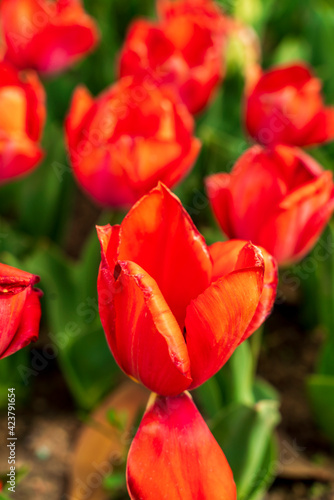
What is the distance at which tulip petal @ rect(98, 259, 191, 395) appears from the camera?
1.22 ft

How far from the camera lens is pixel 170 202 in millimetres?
411

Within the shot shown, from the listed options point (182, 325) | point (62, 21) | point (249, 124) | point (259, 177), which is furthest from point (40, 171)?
point (182, 325)

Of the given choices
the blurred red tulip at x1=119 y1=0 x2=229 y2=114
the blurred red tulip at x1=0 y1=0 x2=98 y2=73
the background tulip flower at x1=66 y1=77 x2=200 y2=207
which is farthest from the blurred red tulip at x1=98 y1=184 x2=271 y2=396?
the blurred red tulip at x1=0 y1=0 x2=98 y2=73

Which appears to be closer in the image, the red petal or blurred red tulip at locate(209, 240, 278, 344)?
blurred red tulip at locate(209, 240, 278, 344)

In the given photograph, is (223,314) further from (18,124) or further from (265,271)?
(18,124)

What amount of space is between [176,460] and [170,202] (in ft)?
0.54

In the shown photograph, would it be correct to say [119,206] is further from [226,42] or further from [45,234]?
[226,42]

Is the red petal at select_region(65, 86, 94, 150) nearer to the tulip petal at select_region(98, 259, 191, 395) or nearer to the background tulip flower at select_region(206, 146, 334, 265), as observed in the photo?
the background tulip flower at select_region(206, 146, 334, 265)

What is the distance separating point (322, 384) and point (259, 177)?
0.31 meters

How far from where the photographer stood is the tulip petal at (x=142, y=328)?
370 millimetres

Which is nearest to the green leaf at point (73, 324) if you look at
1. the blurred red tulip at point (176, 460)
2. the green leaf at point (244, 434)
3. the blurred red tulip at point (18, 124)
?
the blurred red tulip at point (18, 124)

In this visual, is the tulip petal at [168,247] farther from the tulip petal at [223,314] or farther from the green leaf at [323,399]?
the green leaf at [323,399]

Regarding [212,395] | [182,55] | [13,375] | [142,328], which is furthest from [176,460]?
[182,55]

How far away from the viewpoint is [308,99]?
0.89 meters
